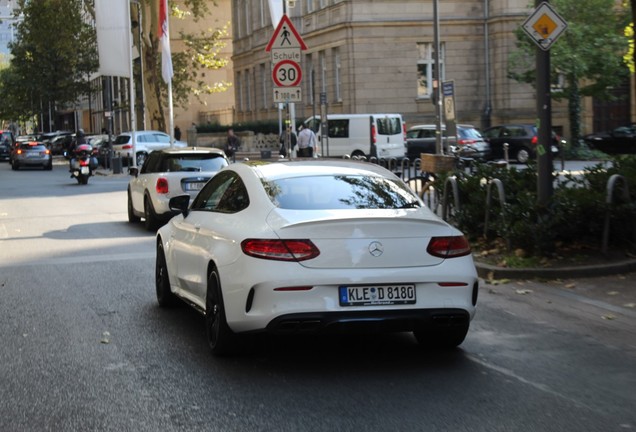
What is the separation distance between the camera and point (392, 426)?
5879mm

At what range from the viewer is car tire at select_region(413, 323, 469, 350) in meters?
7.94

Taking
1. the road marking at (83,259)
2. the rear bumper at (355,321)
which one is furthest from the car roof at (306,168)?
the road marking at (83,259)

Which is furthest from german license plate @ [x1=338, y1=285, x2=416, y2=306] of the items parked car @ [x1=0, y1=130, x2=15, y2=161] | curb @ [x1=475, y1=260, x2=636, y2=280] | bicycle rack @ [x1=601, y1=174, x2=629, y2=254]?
parked car @ [x1=0, y1=130, x2=15, y2=161]

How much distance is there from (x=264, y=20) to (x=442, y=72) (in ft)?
53.8

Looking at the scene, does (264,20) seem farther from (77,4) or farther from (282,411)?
(282,411)

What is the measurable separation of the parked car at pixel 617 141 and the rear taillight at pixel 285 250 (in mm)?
39374

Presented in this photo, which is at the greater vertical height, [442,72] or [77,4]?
[77,4]

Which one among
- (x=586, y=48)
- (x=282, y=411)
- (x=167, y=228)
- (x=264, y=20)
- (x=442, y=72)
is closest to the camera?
(x=282, y=411)

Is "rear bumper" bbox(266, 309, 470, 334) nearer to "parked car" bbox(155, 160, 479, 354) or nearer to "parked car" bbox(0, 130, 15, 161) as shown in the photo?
"parked car" bbox(155, 160, 479, 354)

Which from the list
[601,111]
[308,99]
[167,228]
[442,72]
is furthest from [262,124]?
[167,228]

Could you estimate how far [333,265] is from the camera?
7.20 m

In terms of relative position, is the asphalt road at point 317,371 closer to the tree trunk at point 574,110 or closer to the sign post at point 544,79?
the sign post at point 544,79

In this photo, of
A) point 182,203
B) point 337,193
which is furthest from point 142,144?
point 337,193

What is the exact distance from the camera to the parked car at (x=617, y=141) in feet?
147
